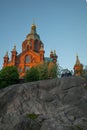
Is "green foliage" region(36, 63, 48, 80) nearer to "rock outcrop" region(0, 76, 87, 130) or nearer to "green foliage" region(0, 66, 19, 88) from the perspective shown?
"green foliage" region(0, 66, 19, 88)

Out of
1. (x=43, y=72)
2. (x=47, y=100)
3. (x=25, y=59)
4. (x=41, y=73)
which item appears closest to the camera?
(x=47, y=100)

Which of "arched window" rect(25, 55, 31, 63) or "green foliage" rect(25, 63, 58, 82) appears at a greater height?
"arched window" rect(25, 55, 31, 63)

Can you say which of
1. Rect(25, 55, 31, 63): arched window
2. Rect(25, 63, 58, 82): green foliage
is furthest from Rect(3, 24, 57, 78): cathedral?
Rect(25, 63, 58, 82): green foliage

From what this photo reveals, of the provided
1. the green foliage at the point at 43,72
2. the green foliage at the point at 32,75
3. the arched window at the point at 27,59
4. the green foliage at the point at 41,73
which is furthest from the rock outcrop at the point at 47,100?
the arched window at the point at 27,59

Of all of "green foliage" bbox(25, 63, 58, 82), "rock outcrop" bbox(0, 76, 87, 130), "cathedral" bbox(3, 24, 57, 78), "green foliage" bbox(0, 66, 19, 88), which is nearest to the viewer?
"rock outcrop" bbox(0, 76, 87, 130)

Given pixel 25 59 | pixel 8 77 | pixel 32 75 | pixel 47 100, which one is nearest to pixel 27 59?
pixel 25 59

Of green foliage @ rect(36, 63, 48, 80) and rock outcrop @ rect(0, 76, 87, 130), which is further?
green foliage @ rect(36, 63, 48, 80)

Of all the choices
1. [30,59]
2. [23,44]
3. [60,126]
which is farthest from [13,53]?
[60,126]

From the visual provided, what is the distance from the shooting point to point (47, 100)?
3638cm

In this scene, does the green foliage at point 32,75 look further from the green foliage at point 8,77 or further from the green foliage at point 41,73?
the green foliage at point 8,77

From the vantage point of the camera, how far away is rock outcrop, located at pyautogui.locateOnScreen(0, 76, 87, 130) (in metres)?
30.8

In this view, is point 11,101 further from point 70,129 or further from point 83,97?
point 70,129

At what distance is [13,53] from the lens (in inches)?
3012

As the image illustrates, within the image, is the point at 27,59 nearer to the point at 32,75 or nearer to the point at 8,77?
the point at 32,75
